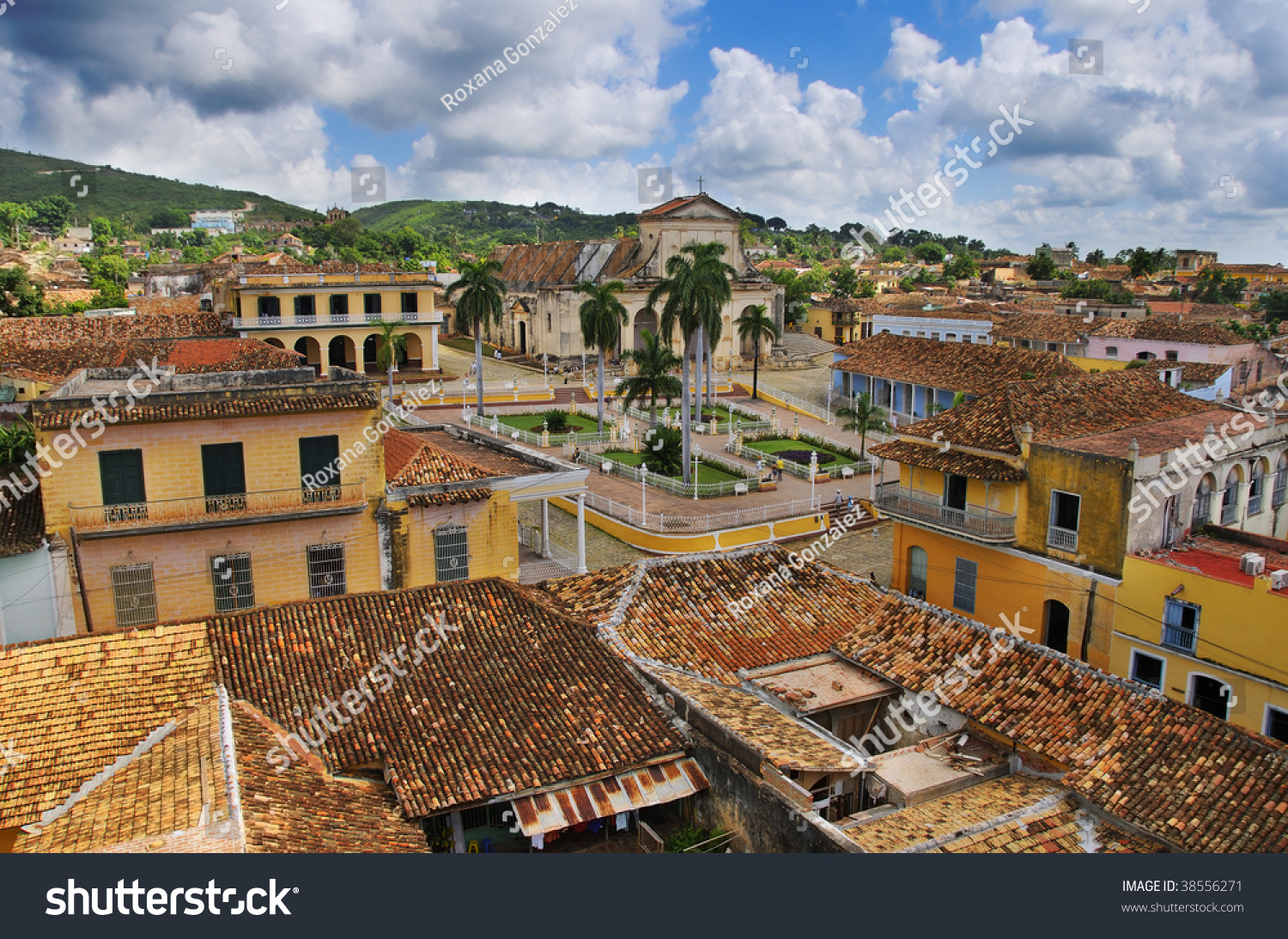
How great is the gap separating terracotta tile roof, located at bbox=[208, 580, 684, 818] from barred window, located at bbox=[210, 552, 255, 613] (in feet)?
18.0

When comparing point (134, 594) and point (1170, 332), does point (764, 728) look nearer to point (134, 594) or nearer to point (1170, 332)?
point (134, 594)

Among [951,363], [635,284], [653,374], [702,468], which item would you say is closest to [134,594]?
[702,468]

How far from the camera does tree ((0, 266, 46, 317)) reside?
4944 centimetres

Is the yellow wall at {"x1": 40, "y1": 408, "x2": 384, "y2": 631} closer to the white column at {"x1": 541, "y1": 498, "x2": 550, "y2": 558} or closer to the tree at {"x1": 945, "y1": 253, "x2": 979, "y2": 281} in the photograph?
the white column at {"x1": 541, "y1": 498, "x2": 550, "y2": 558}

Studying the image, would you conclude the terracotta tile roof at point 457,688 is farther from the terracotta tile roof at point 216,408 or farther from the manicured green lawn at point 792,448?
the manicured green lawn at point 792,448

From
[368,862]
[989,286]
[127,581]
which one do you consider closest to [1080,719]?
[368,862]

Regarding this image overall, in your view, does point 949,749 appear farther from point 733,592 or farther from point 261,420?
point 261,420

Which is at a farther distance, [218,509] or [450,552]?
[450,552]

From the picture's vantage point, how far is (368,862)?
7.54 meters

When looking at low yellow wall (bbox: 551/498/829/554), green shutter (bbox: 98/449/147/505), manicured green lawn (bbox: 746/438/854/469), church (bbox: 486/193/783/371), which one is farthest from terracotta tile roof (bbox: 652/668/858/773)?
church (bbox: 486/193/783/371)

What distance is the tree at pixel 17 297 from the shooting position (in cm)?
4944

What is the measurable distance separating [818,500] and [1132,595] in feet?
48.4

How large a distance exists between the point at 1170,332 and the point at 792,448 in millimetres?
23037

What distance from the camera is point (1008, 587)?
20625 millimetres
